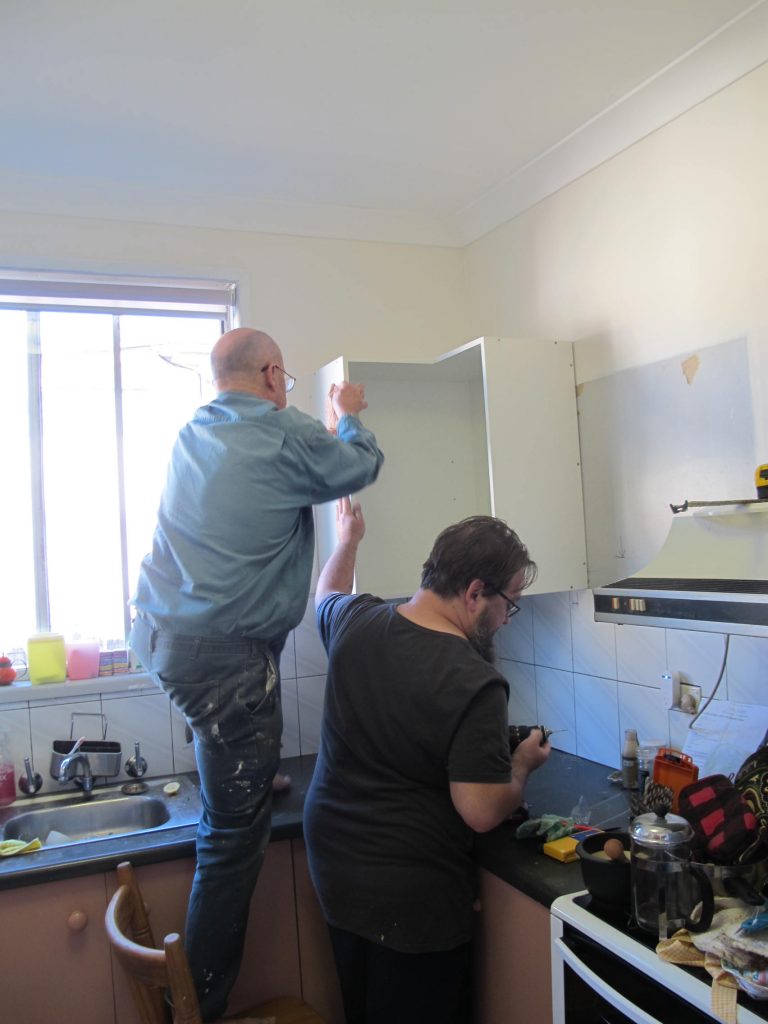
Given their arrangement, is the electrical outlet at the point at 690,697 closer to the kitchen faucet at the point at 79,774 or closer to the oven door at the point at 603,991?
the oven door at the point at 603,991

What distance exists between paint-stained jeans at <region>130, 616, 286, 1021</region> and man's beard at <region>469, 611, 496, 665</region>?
1.52ft

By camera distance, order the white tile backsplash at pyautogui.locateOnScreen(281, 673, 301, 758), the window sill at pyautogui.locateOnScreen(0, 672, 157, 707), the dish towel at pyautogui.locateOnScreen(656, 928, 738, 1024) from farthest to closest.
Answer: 1. the white tile backsplash at pyautogui.locateOnScreen(281, 673, 301, 758)
2. the window sill at pyautogui.locateOnScreen(0, 672, 157, 707)
3. the dish towel at pyautogui.locateOnScreen(656, 928, 738, 1024)

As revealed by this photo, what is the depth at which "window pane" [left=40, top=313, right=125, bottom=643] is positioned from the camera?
7.94ft

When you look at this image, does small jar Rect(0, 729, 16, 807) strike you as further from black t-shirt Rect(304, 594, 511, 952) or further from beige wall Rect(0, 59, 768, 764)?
black t-shirt Rect(304, 594, 511, 952)

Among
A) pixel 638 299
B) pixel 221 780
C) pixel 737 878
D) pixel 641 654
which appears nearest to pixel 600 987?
pixel 737 878

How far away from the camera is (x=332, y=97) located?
1911 millimetres

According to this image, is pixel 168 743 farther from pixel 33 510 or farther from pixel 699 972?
pixel 699 972

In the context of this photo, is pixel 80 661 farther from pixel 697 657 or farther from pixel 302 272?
pixel 697 657

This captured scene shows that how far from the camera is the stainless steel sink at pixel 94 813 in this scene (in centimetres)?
212

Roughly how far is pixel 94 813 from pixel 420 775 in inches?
45.3

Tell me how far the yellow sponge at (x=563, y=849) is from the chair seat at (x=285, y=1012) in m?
0.62

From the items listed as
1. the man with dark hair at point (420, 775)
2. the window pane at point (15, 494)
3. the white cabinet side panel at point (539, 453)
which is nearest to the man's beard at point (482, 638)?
the man with dark hair at point (420, 775)

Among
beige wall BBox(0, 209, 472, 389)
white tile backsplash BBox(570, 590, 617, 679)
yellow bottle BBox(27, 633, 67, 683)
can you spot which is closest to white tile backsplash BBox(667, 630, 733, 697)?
white tile backsplash BBox(570, 590, 617, 679)

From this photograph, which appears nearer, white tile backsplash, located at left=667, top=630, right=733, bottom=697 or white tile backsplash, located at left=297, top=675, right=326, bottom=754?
white tile backsplash, located at left=667, top=630, right=733, bottom=697
